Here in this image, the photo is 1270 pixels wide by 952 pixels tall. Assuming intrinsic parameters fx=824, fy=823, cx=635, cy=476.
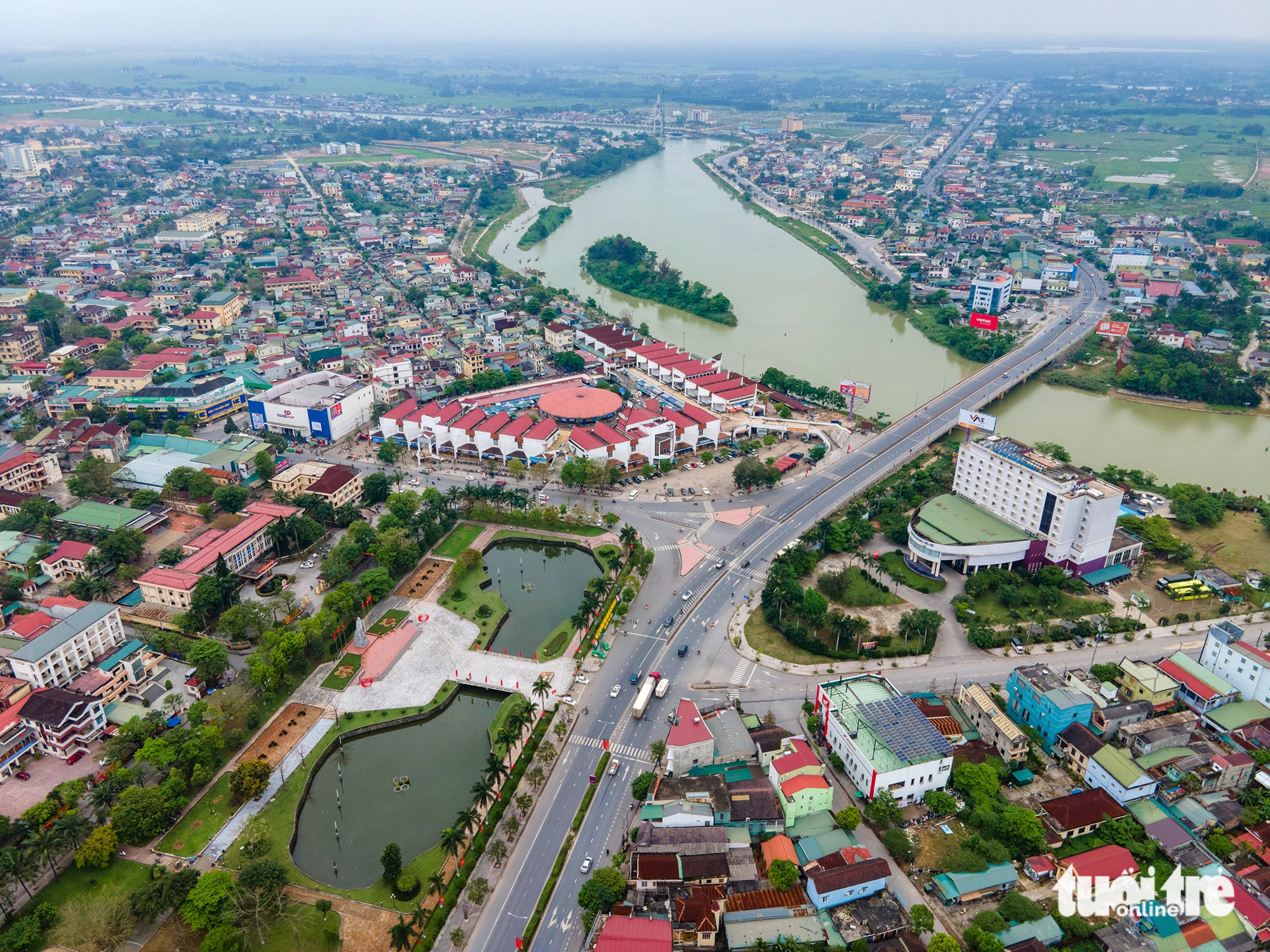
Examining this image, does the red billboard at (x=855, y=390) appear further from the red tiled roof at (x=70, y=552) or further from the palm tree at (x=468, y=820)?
the red tiled roof at (x=70, y=552)

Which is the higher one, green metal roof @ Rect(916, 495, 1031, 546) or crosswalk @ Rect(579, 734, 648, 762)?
green metal roof @ Rect(916, 495, 1031, 546)

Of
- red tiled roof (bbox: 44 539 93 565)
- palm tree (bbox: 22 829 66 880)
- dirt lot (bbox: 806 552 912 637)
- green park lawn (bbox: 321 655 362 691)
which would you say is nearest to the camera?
palm tree (bbox: 22 829 66 880)

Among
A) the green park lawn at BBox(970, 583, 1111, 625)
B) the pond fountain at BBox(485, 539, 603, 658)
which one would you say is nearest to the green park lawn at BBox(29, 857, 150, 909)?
the pond fountain at BBox(485, 539, 603, 658)

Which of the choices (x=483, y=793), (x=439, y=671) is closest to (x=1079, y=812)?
(x=483, y=793)

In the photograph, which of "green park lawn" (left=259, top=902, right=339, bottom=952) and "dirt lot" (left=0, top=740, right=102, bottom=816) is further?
"dirt lot" (left=0, top=740, right=102, bottom=816)

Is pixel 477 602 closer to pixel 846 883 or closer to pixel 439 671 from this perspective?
pixel 439 671

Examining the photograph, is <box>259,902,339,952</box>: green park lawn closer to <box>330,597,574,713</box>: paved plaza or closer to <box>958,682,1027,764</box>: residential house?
<box>330,597,574,713</box>: paved plaza

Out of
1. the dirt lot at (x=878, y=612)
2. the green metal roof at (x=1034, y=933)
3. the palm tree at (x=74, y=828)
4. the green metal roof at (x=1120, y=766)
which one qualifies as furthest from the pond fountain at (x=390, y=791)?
the green metal roof at (x=1120, y=766)
